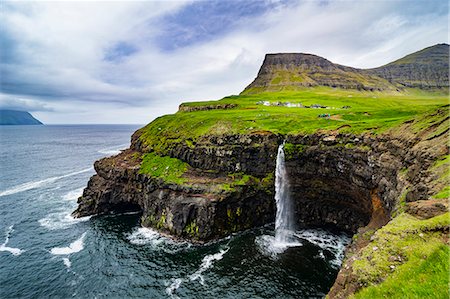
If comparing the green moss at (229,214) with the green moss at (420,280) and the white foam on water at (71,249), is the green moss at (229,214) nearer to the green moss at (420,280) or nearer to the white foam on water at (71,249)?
the white foam on water at (71,249)

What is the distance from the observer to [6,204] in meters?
73.2

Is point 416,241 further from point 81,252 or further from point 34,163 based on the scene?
point 34,163

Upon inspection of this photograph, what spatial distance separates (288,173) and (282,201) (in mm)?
6332

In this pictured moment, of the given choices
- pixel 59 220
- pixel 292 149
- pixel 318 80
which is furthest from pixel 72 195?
pixel 318 80

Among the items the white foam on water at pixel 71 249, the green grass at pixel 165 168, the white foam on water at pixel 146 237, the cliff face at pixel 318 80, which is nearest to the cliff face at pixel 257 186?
the green grass at pixel 165 168

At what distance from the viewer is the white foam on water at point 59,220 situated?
6086cm

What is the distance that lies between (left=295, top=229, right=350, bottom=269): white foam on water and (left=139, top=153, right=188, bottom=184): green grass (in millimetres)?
28747

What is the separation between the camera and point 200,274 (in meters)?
41.6

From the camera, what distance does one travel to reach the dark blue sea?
3794 centimetres

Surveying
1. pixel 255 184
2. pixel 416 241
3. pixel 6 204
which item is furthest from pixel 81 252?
pixel 416 241

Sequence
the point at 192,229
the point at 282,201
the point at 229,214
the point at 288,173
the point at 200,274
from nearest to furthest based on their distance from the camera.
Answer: the point at 200,274
the point at 192,229
the point at 229,214
the point at 282,201
the point at 288,173

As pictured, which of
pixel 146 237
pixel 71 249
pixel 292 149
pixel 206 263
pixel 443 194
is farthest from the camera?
pixel 292 149

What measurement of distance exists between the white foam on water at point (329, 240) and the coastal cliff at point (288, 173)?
104 inches

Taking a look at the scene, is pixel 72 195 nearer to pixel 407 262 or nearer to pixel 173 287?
pixel 173 287
